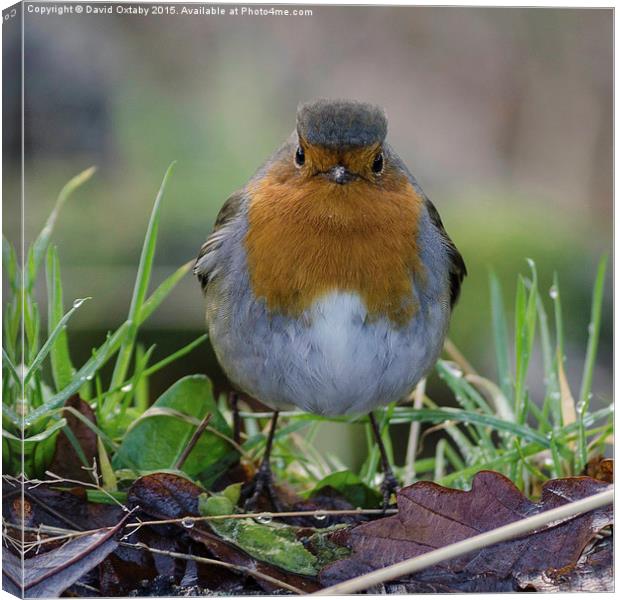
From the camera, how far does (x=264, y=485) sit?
10.3ft

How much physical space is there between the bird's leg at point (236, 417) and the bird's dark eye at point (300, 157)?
848 mm

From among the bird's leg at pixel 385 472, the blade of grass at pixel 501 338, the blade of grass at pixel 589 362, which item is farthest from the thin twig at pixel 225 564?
the blade of grass at pixel 501 338

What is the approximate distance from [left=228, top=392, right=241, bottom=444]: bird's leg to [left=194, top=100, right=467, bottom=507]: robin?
0.31 metres

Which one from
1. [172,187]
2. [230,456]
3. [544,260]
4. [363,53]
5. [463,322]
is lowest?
[230,456]

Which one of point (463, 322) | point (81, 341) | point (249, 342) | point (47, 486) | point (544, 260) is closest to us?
point (47, 486)

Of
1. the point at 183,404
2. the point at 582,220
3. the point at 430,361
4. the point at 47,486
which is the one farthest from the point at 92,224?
the point at 582,220

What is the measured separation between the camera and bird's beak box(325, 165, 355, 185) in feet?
8.79

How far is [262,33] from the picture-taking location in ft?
8.98

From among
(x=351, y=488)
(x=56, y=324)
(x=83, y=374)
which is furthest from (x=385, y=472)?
(x=56, y=324)

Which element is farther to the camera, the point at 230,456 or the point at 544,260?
the point at 544,260

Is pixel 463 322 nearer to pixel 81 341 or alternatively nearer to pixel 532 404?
pixel 532 404

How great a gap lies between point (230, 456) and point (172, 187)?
744 mm

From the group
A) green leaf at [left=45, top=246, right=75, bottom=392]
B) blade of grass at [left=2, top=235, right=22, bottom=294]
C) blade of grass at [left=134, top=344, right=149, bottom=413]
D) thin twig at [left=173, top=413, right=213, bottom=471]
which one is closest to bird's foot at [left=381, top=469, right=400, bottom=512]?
thin twig at [left=173, top=413, right=213, bottom=471]

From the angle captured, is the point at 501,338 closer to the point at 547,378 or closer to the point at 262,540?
the point at 547,378
